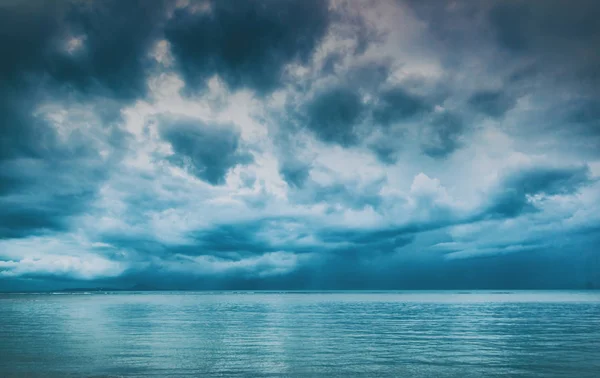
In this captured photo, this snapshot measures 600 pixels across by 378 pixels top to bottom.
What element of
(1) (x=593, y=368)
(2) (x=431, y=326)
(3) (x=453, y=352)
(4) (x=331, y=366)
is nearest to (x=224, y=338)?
(4) (x=331, y=366)

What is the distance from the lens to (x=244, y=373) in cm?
3098

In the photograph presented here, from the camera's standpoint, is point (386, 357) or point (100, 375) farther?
point (386, 357)

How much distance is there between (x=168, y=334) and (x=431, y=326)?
3595 centimetres

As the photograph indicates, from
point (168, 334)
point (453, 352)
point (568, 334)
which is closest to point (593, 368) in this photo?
point (453, 352)

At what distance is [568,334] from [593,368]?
23.3 m

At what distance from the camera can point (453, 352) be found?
39.5 metres

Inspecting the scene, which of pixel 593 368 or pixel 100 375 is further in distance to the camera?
pixel 593 368

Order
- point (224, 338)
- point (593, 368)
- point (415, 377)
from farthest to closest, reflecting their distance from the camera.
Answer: point (224, 338) → point (593, 368) → point (415, 377)

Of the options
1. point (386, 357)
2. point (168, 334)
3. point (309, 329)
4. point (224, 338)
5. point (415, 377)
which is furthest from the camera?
point (309, 329)

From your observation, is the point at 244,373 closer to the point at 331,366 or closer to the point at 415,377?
the point at 331,366

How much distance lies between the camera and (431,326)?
63719 millimetres

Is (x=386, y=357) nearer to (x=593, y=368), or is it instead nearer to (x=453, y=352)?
(x=453, y=352)

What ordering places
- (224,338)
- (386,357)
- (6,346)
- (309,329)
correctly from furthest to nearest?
(309,329)
(224,338)
(6,346)
(386,357)

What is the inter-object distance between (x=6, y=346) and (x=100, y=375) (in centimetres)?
2109
